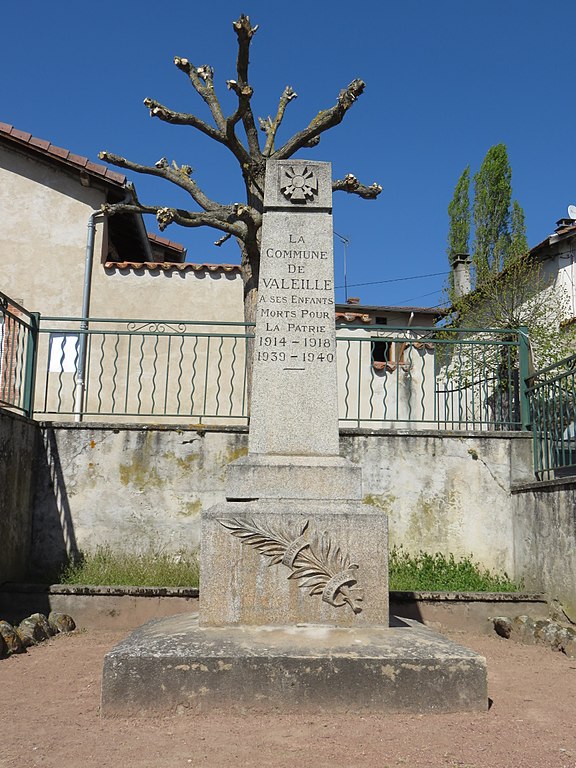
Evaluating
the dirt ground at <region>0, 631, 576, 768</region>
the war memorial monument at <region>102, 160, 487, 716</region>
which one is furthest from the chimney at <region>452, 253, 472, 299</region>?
the dirt ground at <region>0, 631, 576, 768</region>

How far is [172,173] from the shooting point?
11391 millimetres

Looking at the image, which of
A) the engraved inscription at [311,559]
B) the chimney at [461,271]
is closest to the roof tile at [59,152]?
the engraved inscription at [311,559]

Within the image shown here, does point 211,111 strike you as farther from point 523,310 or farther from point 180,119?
point 523,310

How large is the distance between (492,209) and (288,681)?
2233 centimetres

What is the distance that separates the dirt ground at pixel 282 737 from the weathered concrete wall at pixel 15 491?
95.3 inches

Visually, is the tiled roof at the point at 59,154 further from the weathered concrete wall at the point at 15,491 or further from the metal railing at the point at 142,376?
the weathered concrete wall at the point at 15,491

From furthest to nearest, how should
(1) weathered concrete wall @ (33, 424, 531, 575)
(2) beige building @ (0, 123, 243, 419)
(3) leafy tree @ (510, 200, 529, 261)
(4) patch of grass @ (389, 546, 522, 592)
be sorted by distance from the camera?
(3) leafy tree @ (510, 200, 529, 261) < (2) beige building @ (0, 123, 243, 419) < (1) weathered concrete wall @ (33, 424, 531, 575) < (4) patch of grass @ (389, 546, 522, 592)

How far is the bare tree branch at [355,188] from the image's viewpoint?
34.4 ft

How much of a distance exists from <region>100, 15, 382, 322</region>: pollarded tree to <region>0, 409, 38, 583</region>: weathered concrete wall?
13.6 ft

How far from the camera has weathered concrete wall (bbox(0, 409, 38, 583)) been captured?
21.4ft

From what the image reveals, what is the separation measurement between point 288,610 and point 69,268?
10371mm

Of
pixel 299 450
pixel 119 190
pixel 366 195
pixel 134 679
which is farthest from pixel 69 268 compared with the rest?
pixel 134 679

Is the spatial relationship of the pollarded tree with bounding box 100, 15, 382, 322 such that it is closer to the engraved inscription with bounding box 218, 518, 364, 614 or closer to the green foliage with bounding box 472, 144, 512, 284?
the engraved inscription with bounding box 218, 518, 364, 614

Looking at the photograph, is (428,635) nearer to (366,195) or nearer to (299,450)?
(299,450)
